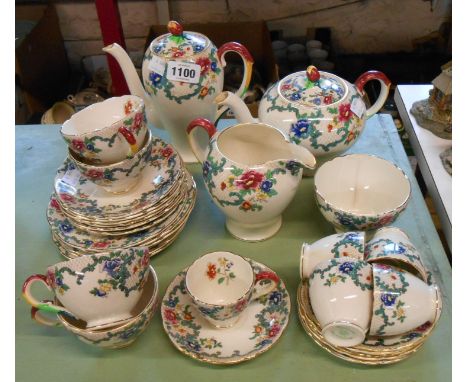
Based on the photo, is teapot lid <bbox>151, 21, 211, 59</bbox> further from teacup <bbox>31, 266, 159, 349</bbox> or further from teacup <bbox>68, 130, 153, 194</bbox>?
teacup <bbox>31, 266, 159, 349</bbox>

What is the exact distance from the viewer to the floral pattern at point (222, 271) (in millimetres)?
812

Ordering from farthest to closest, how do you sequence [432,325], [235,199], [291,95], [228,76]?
[228,76] < [291,95] < [235,199] < [432,325]

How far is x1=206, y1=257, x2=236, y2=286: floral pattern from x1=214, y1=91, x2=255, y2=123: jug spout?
0.30 metres

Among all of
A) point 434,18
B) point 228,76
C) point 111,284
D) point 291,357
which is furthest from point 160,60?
point 434,18

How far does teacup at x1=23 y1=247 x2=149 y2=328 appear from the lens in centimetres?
70

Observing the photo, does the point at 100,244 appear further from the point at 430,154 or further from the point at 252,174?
the point at 430,154

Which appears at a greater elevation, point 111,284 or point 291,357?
point 111,284

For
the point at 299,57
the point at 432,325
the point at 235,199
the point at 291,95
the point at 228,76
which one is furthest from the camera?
the point at 299,57

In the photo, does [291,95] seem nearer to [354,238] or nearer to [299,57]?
[354,238]

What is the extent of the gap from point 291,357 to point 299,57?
4.62 ft

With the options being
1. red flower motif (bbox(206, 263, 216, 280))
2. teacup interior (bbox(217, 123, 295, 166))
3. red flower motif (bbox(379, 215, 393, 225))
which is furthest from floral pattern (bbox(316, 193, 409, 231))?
red flower motif (bbox(206, 263, 216, 280))

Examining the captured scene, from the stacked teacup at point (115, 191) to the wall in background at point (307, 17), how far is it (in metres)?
1.12

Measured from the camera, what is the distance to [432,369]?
72 centimetres

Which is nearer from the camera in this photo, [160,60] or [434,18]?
[160,60]
